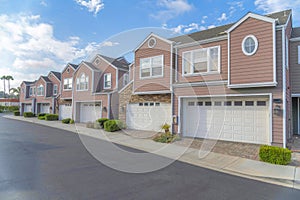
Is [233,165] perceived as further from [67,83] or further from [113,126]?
[67,83]

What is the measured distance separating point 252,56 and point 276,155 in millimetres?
4789

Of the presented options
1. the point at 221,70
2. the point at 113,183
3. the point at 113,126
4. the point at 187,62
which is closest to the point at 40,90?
the point at 113,126

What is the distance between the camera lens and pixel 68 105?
22.8 m

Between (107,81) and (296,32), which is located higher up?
(296,32)

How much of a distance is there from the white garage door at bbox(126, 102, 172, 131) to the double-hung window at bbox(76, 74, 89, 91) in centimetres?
765

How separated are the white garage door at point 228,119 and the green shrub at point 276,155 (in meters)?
2.31

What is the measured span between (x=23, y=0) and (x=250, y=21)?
40.0 feet

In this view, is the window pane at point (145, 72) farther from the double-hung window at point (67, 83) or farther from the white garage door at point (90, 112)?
the double-hung window at point (67, 83)

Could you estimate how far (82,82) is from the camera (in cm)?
2061

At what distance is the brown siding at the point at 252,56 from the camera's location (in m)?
8.55

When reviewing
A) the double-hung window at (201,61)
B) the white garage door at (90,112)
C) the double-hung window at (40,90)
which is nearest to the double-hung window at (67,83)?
the white garage door at (90,112)

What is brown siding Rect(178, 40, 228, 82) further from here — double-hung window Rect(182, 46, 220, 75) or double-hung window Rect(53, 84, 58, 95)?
double-hung window Rect(53, 84, 58, 95)

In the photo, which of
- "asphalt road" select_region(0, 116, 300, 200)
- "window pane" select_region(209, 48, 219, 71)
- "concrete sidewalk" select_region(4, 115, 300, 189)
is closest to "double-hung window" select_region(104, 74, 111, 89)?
"concrete sidewalk" select_region(4, 115, 300, 189)

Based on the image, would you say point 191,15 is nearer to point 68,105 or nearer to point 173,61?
point 173,61
